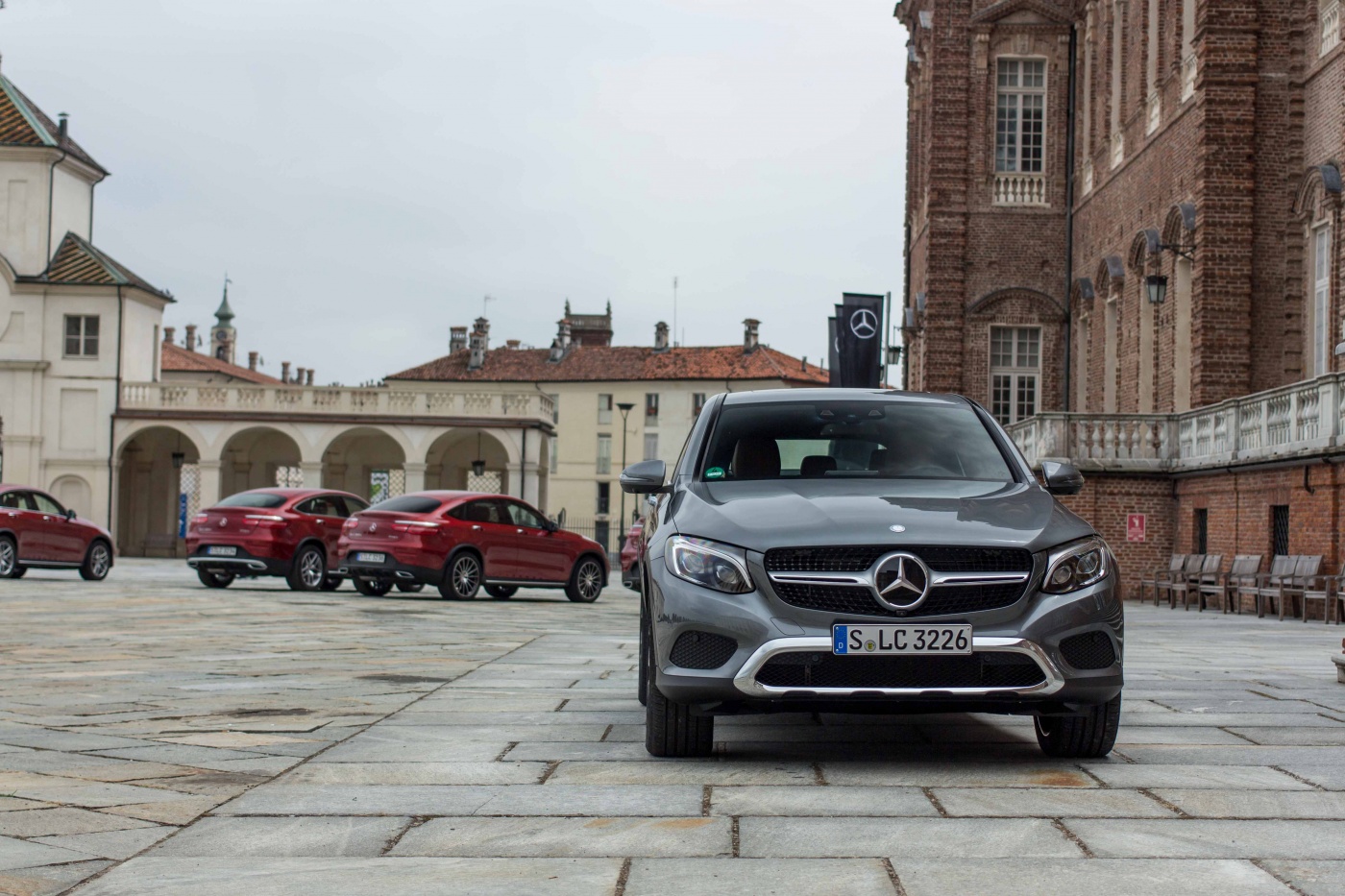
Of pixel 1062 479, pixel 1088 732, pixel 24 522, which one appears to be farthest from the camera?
pixel 24 522

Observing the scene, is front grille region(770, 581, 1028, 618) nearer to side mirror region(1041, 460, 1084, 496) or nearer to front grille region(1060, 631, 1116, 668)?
front grille region(1060, 631, 1116, 668)

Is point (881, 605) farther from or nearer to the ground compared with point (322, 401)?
nearer to the ground

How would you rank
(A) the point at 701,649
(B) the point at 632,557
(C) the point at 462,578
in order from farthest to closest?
(B) the point at 632,557 < (C) the point at 462,578 < (A) the point at 701,649

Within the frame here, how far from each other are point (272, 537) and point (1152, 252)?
56.5ft

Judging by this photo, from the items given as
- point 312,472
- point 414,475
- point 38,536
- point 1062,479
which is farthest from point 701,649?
point 312,472

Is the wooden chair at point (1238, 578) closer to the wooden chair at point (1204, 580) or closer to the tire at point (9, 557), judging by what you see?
the wooden chair at point (1204, 580)

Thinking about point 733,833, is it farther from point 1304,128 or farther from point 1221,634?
point 1304,128

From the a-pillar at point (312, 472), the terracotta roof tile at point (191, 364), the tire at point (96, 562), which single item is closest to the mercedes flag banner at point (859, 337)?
the tire at point (96, 562)

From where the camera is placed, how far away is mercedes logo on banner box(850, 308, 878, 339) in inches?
1348

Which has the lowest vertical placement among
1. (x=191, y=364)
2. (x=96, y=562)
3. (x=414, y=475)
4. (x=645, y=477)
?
(x=96, y=562)

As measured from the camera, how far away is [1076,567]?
6551 mm

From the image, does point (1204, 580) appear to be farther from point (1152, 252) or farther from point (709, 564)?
point (709, 564)

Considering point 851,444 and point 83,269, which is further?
point 83,269

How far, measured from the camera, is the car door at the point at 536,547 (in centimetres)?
2452
